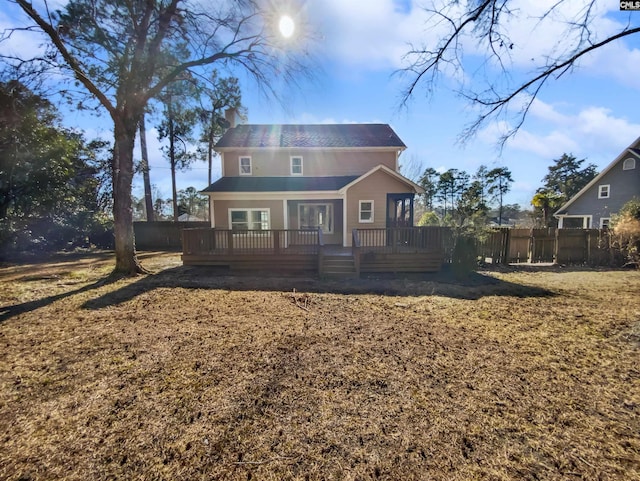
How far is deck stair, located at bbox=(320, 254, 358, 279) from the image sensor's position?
9.90m

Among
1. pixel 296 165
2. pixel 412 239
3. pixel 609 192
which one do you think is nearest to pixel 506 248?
pixel 412 239

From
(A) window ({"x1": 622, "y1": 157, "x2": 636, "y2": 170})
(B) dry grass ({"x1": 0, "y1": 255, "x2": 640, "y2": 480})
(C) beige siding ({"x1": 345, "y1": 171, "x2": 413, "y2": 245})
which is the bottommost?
(B) dry grass ({"x1": 0, "y1": 255, "x2": 640, "y2": 480})

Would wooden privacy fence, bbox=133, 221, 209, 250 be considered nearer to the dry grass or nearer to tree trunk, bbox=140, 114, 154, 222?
tree trunk, bbox=140, 114, 154, 222

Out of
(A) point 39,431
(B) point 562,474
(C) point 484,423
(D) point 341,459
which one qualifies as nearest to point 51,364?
(A) point 39,431

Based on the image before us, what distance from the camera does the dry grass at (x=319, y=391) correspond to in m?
2.21

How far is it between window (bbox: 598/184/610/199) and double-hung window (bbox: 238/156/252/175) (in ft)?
78.0

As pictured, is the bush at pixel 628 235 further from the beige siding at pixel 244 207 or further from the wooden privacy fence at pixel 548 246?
the beige siding at pixel 244 207

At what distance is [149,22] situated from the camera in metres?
9.16

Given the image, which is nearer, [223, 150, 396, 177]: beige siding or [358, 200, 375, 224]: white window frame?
[358, 200, 375, 224]: white window frame

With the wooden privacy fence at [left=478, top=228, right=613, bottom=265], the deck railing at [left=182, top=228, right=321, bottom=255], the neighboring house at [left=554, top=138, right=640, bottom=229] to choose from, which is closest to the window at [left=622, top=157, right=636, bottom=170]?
the neighboring house at [left=554, top=138, right=640, bottom=229]

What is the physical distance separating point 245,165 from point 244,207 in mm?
3113

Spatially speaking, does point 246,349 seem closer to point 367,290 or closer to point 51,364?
point 51,364

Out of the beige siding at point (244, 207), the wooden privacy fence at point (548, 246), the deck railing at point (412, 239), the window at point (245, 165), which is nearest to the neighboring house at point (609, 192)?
the wooden privacy fence at point (548, 246)

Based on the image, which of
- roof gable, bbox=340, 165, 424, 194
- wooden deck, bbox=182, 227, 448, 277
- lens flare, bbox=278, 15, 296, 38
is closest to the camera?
lens flare, bbox=278, 15, 296, 38
